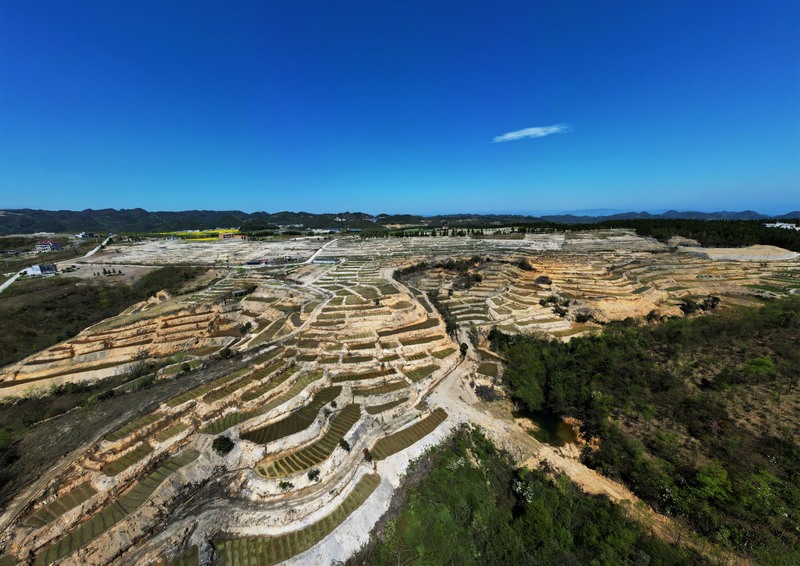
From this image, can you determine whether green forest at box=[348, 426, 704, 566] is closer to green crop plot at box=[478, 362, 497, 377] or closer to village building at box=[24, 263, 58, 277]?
green crop plot at box=[478, 362, 497, 377]

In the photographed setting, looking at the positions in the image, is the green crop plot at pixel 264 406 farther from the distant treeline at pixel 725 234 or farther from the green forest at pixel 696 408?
the distant treeline at pixel 725 234

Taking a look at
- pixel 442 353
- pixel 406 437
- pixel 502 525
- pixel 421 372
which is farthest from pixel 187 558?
pixel 442 353

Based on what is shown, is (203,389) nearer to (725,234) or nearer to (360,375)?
(360,375)

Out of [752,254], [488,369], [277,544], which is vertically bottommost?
[277,544]

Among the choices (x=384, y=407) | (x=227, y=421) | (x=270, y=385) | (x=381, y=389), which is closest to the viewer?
(x=227, y=421)

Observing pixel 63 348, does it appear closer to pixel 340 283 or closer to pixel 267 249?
pixel 340 283

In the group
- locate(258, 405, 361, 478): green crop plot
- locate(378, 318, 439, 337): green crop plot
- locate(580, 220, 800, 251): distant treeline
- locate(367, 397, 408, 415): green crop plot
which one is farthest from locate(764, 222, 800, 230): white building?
locate(258, 405, 361, 478): green crop plot
